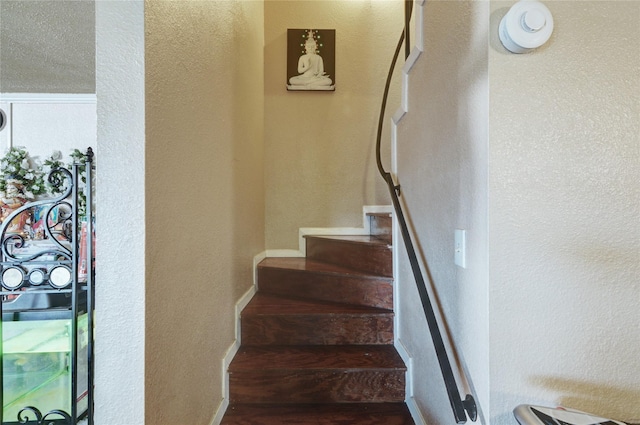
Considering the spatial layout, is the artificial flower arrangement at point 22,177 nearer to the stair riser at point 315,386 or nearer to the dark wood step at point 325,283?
the dark wood step at point 325,283

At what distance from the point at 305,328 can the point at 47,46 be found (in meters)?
2.92

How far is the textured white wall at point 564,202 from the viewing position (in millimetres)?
844

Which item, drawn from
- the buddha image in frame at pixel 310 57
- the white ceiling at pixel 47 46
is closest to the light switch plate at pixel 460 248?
the buddha image in frame at pixel 310 57

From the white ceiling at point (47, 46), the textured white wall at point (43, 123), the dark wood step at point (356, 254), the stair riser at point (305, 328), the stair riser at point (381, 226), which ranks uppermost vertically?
the white ceiling at point (47, 46)

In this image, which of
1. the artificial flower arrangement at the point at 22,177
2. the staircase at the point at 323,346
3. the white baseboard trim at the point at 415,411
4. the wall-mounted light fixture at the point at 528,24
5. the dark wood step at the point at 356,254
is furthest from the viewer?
the artificial flower arrangement at the point at 22,177

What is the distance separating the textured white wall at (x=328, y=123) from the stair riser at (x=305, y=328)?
1126 millimetres

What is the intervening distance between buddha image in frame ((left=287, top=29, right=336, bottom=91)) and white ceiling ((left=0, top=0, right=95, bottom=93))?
5.19 ft

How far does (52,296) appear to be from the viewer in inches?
54.1

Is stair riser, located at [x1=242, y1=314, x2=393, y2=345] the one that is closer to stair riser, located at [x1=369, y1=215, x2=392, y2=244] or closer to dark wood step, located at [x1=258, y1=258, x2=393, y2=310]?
dark wood step, located at [x1=258, y1=258, x2=393, y2=310]

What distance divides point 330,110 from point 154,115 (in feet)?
7.34

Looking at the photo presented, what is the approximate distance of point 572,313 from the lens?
2.79 ft

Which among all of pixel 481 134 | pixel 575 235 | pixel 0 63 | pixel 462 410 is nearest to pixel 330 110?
pixel 481 134

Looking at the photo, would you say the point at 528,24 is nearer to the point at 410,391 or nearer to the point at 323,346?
the point at 410,391

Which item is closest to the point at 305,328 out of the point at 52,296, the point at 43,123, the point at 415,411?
the point at 415,411
